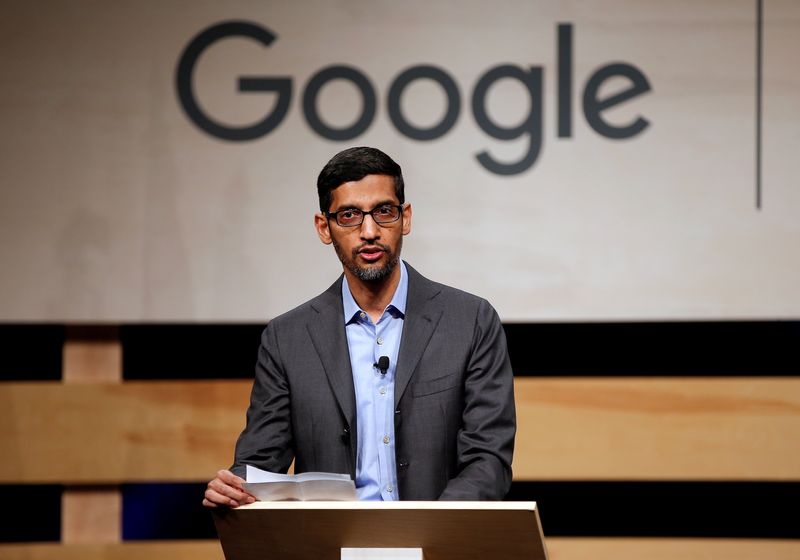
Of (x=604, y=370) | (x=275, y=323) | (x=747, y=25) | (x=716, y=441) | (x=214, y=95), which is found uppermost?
(x=747, y=25)

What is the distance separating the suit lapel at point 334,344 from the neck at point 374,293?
0.06 m

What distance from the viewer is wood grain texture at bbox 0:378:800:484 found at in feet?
12.6

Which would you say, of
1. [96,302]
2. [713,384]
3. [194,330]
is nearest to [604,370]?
[713,384]

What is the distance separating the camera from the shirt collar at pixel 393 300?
2.63 metres

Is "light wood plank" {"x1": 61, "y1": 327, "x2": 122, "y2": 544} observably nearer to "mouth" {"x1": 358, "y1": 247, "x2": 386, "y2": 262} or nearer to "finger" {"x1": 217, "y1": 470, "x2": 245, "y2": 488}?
"mouth" {"x1": 358, "y1": 247, "x2": 386, "y2": 262}

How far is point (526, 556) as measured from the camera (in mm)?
1974

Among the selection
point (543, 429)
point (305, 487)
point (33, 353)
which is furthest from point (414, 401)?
point (33, 353)

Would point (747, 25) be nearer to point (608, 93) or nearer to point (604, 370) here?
point (608, 93)

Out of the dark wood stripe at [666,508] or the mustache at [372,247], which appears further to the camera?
the dark wood stripe at [666,508]

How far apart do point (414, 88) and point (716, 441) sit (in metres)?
1.74

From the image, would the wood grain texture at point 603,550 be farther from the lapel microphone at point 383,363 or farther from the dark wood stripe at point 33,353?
the lapel microphone at point 383,363

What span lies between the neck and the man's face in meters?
0.06

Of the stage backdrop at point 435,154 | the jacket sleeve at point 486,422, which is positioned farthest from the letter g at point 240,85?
the jacket sleeve at point 486,422

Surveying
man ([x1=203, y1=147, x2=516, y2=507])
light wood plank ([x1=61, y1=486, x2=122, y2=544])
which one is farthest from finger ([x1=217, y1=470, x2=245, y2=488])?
light wood plank ([x1=61, y1=486, x2=122, y2=544])
